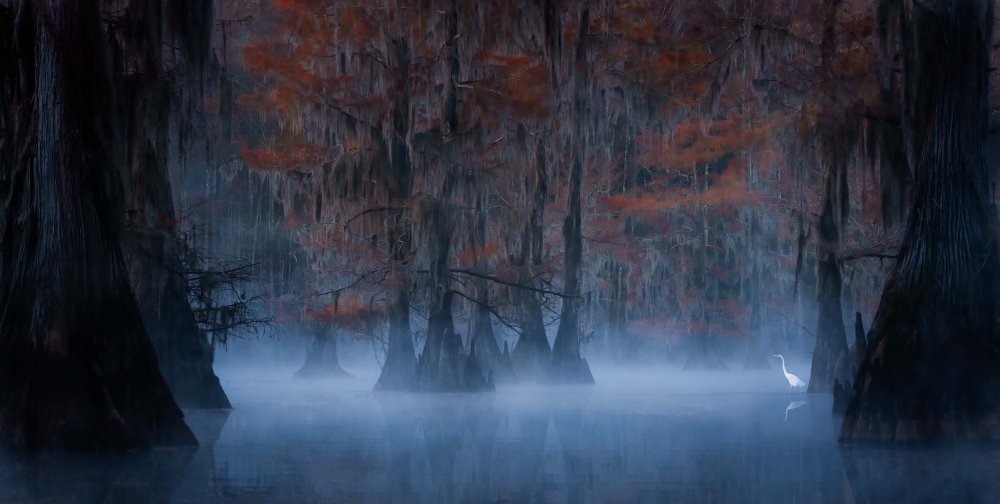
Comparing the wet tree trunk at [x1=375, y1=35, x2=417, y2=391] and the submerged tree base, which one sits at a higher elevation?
the wet tree trunk at [x1=375, y1=35, x2=417, y2=391]

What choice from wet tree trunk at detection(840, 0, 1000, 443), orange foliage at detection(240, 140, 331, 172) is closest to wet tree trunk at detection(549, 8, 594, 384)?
orange foliage at detection(240, 140, 331, 172)

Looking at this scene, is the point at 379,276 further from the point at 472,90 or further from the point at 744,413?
the point at 744,413

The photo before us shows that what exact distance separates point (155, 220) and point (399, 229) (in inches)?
219

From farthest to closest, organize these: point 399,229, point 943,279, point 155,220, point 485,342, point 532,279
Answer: point 485,342 < point 532,279 < point 399,229 < point 155,220 < point 943,279

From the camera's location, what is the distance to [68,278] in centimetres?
948

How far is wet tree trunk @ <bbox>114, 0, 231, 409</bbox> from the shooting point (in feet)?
37.7

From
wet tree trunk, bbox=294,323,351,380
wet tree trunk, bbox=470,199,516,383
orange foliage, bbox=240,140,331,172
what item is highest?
orange foliage, bbox=240,140,331,172

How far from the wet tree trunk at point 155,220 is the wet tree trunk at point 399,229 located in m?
4.06

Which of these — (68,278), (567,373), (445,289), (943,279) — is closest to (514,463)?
(68,278)

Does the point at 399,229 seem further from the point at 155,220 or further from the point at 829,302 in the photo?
the point at 829,302

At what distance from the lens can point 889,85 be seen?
14.1 meters

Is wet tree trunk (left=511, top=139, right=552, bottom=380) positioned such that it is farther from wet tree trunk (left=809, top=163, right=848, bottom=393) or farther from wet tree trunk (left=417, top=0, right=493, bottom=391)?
wet tree trunk (left=809, top=163, right=848, bottom=393)

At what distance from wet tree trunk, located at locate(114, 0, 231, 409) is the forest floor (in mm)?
1185

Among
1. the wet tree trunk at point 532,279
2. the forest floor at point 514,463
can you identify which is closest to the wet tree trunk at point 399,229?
the wet tree trunk at point 532,279
